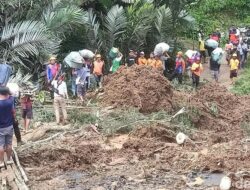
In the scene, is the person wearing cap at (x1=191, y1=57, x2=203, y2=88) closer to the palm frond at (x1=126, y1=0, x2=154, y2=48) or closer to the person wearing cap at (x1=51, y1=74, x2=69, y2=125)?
the palm frond at (x1=126, y1=0, x2=154, y2=48)

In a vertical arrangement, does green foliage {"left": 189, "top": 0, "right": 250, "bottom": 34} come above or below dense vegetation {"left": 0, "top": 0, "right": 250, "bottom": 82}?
above

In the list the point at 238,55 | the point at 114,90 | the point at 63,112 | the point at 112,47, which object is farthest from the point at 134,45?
the point at 63,112

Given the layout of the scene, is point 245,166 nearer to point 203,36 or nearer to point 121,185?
point 121,185

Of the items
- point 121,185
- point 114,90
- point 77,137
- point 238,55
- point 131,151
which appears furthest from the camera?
point 238,55

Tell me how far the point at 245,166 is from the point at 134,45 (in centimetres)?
1169

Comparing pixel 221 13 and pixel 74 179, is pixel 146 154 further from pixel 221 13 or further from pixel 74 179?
pixel 221 13

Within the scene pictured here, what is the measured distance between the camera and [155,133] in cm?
1168

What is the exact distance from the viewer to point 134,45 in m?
20.7

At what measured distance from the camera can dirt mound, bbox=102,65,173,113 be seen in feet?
45.9

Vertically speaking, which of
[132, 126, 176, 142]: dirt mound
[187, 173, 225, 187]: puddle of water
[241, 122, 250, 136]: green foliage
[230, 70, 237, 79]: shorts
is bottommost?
[187, 173, 225, 187]: puddle of water

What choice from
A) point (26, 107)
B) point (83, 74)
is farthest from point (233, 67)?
point (26, 107)

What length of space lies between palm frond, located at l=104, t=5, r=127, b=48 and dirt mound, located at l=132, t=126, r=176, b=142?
8.66 m

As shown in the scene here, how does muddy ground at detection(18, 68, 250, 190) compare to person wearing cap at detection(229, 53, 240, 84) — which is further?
person wearing cap at detection(229, 53, 240, 84)

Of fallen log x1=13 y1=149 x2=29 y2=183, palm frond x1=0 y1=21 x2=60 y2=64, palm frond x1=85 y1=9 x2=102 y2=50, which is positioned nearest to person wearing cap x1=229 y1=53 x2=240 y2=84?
palm frond x1=85 y1=9 x2=102 y2=50
